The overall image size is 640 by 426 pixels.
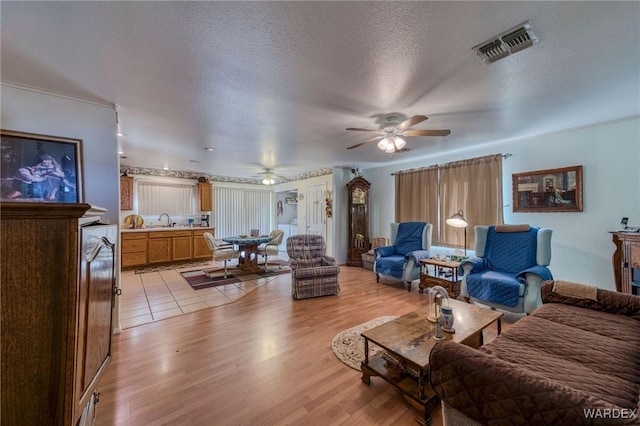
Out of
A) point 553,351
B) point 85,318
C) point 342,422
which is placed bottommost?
point 342,422

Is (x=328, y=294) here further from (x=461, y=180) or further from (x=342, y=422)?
(x=461, y=180)

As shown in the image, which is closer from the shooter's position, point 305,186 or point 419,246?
point 419,246

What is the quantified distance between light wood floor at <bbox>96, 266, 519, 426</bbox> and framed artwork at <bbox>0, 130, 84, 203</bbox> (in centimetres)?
Result: 158

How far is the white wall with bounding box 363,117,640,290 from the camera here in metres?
3.06

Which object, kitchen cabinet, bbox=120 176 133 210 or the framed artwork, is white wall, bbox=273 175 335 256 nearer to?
kitchen cabinet, bbox=120 176 133 210

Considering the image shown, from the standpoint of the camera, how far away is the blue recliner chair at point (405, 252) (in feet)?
13.5

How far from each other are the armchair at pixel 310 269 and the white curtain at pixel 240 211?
162 inches

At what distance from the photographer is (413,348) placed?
5.62 ft

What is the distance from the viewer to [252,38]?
1.60 meters

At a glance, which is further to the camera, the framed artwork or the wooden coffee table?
the framed artwork

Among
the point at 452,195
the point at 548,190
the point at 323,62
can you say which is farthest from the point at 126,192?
the point at 548,190

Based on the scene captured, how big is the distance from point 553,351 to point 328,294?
2.71 m

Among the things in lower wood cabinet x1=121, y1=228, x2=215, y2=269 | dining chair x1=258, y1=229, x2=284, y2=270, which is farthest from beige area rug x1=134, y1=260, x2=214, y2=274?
dining chair x1=258, y1=229, x2=284, y2=270

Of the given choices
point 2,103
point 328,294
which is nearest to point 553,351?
point 328,294
